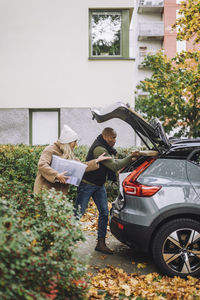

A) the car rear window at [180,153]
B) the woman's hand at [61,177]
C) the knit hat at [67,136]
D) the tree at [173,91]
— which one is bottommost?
the woman's hand at [61,177]

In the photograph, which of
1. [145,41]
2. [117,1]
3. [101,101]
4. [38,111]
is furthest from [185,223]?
[145,41]

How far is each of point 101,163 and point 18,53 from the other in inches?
320

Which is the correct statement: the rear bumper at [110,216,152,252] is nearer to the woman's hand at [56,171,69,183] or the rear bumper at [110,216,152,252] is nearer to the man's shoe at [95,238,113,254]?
the man's shoe at [95,238,113,254]

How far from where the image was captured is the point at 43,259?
8.95 feet

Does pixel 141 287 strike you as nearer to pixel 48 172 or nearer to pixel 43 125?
pixel 48 172

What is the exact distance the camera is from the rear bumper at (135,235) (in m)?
4.18

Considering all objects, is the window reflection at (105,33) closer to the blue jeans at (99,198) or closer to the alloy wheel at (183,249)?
the blue jeans at (99,198)

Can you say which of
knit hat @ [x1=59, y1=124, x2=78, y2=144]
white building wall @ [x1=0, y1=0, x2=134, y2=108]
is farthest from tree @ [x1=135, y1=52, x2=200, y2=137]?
knit hat @ [x1=59, y1=124, x2=78, y2=144]

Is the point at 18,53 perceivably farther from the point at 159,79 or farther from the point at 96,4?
the point at 159,79

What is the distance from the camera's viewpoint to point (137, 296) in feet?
12.6

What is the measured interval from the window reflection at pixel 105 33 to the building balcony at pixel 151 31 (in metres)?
25.6

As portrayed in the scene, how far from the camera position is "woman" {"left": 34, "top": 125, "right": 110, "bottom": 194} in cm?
454

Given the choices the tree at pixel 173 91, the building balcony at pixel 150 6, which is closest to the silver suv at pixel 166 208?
the tree at pixel 173 91

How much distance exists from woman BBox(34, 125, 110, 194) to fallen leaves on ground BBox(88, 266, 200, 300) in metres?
1.29
